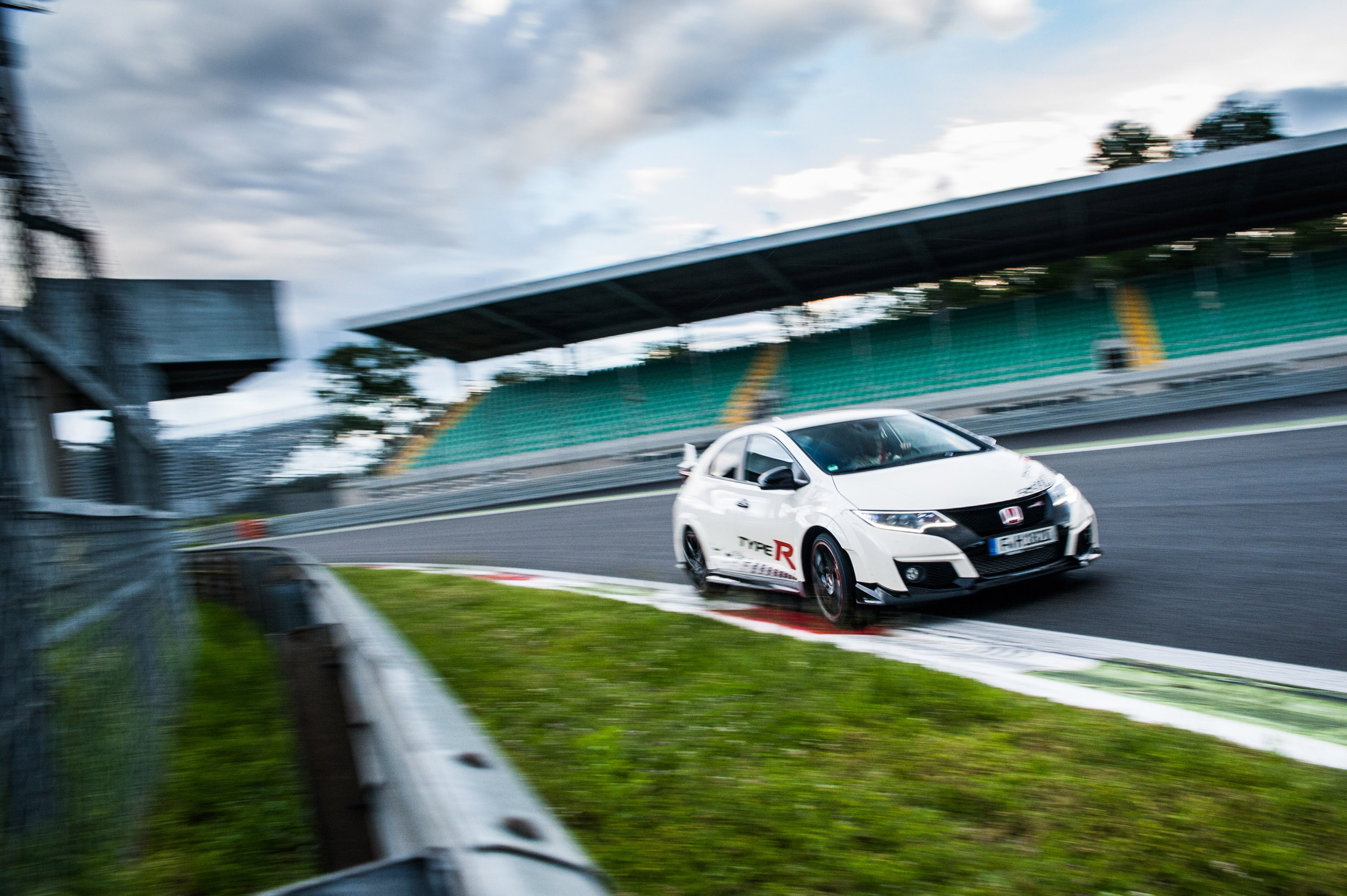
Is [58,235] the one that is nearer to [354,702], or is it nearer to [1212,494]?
[354,702]

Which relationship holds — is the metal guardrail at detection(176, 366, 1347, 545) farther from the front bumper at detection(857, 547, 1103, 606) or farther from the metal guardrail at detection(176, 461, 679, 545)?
the front bumper at detection(857, 547, 1103, 606)

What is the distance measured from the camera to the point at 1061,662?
5426 mm

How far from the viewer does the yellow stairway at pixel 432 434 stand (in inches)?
1262

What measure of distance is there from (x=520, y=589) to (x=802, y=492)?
12.1 ft

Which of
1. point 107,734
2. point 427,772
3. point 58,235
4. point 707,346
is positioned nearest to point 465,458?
point 707,346

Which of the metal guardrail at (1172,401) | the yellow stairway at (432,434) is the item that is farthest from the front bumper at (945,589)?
the yellow stairway at (432,434)

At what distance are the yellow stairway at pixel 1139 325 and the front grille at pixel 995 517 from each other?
18079 millimetres

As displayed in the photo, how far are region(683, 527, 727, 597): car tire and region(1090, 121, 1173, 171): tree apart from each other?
162 feet

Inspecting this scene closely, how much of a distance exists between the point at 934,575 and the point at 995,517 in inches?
21.7

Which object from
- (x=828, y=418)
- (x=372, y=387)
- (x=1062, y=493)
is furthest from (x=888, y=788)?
(x=372, y=387)

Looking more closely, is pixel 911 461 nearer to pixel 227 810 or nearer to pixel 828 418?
pixel 828 418

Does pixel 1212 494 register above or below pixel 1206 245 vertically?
below

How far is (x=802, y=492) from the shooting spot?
24.9ft

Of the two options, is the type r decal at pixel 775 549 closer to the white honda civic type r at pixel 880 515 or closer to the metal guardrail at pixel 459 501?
the white honda civic type r at pixel 880 515
